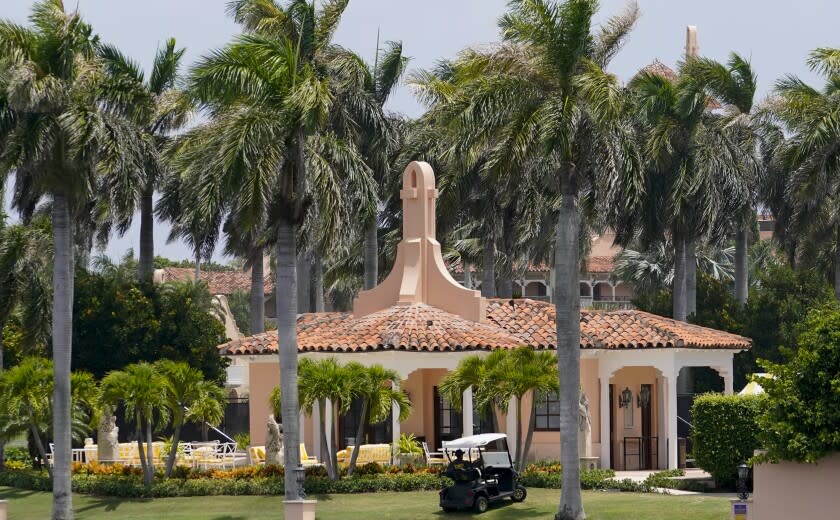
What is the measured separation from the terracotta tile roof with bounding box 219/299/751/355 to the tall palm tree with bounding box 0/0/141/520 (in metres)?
8.22

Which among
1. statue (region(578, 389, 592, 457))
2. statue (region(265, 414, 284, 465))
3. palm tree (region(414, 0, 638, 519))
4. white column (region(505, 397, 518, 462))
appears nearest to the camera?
palm tree (region(414, 0, 638, 519))

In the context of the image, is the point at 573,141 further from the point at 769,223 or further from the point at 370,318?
the point at 769,223

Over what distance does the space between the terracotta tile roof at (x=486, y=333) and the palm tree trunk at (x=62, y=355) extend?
318 inches

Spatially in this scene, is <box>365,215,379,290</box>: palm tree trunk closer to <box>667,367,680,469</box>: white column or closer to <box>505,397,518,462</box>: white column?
<box>505,397,518,462</box>: white column

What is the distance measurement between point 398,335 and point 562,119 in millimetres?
11231

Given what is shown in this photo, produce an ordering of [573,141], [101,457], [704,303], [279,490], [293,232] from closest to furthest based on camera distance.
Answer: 1. [573,141]
2. [293,232]
3. [279,490]
4. [101,457]
5. [704,303]

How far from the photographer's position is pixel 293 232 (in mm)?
32250

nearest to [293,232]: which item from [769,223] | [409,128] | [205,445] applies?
[205,445]

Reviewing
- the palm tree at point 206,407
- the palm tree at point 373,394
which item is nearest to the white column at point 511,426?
the palm tree at point 373,394

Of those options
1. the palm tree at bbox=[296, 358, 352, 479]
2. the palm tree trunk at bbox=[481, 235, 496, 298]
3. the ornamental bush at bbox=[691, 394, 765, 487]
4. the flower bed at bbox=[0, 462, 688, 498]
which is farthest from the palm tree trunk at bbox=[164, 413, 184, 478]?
the palm tree trunk at bbox=[481, 235, 496, 298]

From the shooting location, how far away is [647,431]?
4281 centimetres

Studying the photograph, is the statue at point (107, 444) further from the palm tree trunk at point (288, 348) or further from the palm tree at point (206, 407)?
the palm tree trunk at point (288, 348)

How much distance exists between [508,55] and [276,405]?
33.5ft

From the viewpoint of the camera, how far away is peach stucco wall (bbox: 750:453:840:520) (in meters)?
27.4
